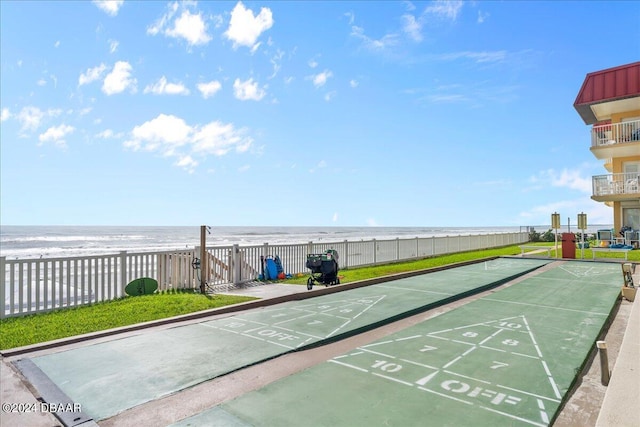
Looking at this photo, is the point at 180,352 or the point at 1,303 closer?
the point at 180,352

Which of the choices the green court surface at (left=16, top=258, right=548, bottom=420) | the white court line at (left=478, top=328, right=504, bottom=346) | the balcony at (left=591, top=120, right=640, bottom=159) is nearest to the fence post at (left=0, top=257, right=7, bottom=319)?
the green court surface at (left=16, top=258, right=548, bottom=420)

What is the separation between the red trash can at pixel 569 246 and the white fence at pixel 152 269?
7921 millimetres

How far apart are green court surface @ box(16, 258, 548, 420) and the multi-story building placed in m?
21.4

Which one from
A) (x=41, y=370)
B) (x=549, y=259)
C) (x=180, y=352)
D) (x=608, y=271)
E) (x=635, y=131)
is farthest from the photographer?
(x=635, y=131)

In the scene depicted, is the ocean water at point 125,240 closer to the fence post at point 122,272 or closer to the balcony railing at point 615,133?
the fence post at point 122,272

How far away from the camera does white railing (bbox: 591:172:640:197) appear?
2355 centimetres

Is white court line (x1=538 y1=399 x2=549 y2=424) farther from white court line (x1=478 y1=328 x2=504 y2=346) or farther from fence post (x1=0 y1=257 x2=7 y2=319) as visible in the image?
Result: fence post (x1=0 y1=257 x2=7 y2=319)

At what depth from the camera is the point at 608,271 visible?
14289mm

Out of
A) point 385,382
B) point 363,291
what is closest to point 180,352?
point 385,382

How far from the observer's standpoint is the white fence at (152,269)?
7.95 m

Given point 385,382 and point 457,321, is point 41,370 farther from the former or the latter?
point 457,321

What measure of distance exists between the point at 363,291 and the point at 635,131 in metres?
23.3

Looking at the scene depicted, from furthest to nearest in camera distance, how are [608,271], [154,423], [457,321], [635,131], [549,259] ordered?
1. [635,131]
2. [549,259]
3. [608,271]
4. [457,321]
5. [154,423]

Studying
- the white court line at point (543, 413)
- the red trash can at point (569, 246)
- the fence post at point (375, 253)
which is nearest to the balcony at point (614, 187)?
the red trash can at point (569, 246)
